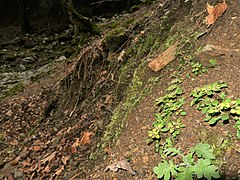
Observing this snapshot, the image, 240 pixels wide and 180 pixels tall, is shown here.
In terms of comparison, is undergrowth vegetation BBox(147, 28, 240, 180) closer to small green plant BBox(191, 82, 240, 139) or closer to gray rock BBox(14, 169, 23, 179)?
small green plant BBox(191, 82, 240, 139)

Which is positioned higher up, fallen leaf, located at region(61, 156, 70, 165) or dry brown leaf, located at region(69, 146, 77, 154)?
dry brown leaf, located at region(69, 146, 77, 154)

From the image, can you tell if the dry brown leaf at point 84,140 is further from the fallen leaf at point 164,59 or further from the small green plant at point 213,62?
the small green plant at point 213,62

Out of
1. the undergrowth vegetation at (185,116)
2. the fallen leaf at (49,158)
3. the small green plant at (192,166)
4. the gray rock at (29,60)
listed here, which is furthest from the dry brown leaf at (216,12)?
the gray rock at (29,60)

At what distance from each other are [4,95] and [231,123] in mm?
6705

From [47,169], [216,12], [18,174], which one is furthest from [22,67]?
[216,12]

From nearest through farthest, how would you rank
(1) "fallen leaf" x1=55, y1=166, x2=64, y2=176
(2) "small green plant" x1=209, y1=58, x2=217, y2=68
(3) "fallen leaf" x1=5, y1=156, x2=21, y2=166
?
1. (2) "small green plant" x1=209, y1=58, x2=217, y2=68
2. (1) "fallen leaf" x1=55, y1=166, x2=64, y2=176
3. (3) "fallen leaf" x1=5, y1=156, x2=21, y2=166

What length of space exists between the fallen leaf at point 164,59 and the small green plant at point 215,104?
66 cm

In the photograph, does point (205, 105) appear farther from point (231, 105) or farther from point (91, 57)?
point (91, 57)

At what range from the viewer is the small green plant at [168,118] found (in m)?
2.04

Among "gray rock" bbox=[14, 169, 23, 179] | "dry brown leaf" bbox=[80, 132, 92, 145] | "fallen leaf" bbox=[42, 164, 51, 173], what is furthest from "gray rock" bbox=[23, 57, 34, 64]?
"dry brown leaf" bbox=[80, 132, 92, 145]

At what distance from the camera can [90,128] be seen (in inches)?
127

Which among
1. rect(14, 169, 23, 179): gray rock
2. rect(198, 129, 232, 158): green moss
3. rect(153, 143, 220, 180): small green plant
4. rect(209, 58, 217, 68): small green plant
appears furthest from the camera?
rect(14, 169, 23, 179): gray rock

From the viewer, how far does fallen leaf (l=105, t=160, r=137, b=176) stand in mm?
2091

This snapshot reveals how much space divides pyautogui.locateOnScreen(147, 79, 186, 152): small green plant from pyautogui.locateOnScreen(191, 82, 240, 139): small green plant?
0.48 feet
